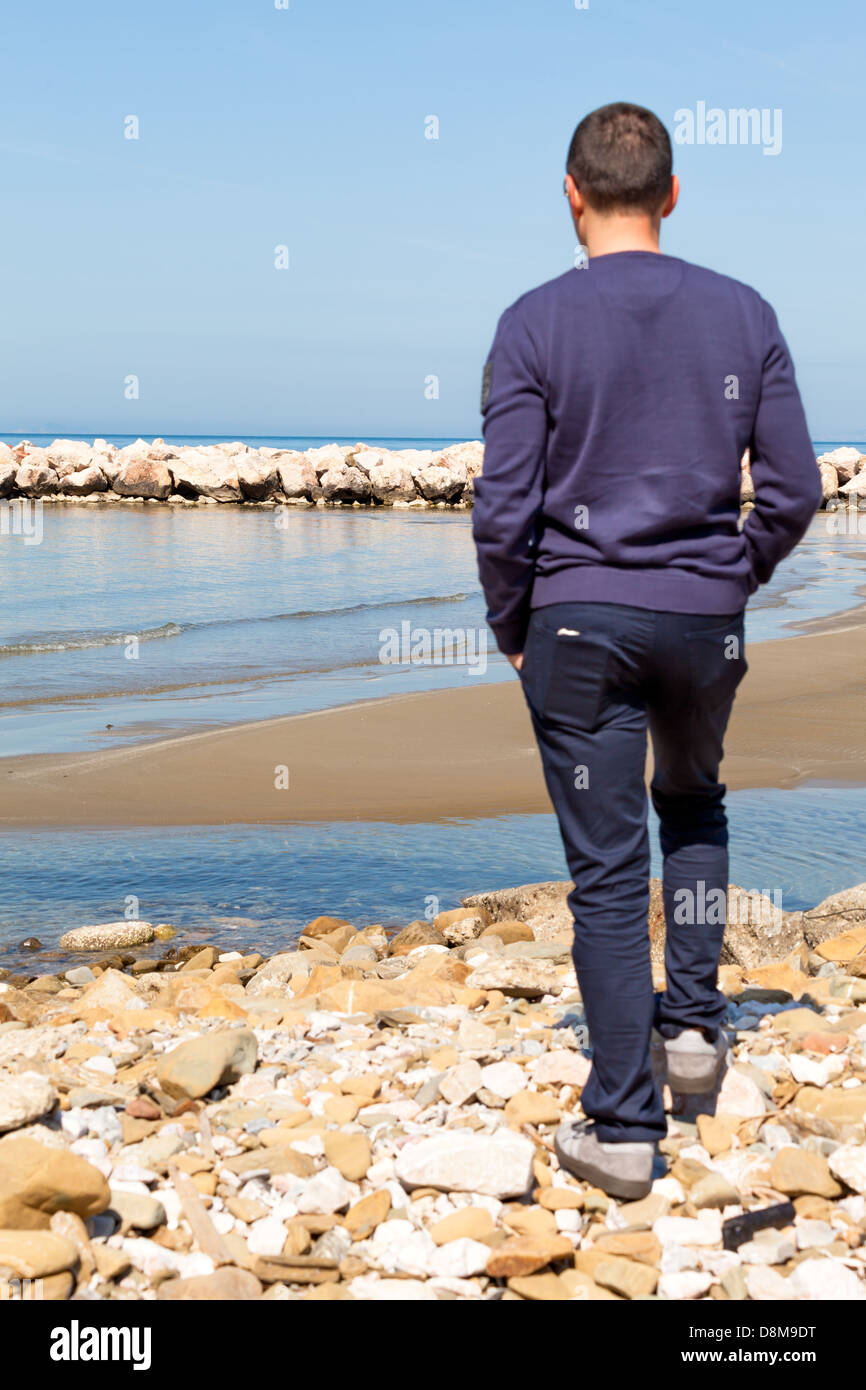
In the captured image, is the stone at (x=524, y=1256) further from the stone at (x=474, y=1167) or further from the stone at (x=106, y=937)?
the stone at (x=106, y=937)

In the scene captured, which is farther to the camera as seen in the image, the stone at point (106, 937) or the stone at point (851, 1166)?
the stone at point (106, 937)

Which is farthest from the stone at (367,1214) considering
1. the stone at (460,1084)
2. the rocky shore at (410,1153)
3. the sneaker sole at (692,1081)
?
the sneaker sole at (692,1081)

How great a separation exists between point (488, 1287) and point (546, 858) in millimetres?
4902

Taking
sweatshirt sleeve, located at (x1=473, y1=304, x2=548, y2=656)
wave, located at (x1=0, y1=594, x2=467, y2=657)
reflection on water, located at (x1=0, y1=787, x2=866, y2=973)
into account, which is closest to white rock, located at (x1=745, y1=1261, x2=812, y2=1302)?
sweatshirt sleeve, located at (x1=473, y1=304, x2=548, y2=656)

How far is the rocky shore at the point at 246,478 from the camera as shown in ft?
167

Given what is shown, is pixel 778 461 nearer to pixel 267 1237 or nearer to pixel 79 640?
pixel 267 1237

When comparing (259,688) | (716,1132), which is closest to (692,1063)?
(716,1132)

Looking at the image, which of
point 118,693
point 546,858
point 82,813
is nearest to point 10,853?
point 82,813

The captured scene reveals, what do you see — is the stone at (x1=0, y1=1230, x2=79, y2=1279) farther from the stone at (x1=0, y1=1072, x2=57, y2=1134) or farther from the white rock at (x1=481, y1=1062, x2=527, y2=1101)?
the white rock at (x1=481, y1=1062, x2=527, y2=1101)

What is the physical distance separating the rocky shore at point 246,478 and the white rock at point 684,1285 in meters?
49.2

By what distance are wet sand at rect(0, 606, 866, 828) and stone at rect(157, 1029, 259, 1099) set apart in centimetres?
489

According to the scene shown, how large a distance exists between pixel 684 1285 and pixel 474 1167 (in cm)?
54

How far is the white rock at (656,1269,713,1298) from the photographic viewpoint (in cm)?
258

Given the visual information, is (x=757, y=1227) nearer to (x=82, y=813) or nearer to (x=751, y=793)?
(x=751, y=793)
